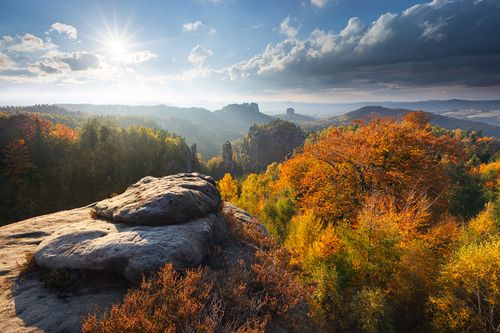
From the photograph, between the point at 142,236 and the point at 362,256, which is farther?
the point at 362,256

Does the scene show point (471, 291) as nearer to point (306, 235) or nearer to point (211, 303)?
point (306, 235)

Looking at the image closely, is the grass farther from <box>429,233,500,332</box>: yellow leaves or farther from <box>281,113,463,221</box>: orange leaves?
<box>281,113,463,221</box>: orange leaves

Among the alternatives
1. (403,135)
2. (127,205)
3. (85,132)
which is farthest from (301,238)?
(85,132)

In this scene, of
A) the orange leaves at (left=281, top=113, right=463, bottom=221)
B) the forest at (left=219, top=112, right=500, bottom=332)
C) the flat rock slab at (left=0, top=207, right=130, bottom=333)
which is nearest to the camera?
the flat rock slab at (left=0, top=207, right=130, bottom=333)

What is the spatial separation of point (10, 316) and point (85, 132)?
87.1m

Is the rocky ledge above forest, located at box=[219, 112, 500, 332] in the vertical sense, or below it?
above

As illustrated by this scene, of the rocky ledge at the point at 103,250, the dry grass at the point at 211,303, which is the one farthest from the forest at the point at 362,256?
the rocky ledge at the point at 103,250

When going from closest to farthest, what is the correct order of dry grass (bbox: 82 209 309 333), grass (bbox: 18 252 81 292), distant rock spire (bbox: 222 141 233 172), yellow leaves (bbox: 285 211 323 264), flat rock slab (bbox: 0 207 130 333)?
1. dry grass (bbox: 82 209 309 333)
2. flat rock slab (bbox: 0 207 130 333)
3. grass (bbox: 18 252 81 292)
4. yellow leaves (bbox: 285 211 323 264)
5. distant rock spire (bbox: 222 141 233 172)

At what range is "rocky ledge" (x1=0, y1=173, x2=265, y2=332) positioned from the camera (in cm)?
830

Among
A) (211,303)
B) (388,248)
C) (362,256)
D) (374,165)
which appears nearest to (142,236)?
(211,303)

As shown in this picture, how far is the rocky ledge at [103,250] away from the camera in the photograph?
8.30 metres

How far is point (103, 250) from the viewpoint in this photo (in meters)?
9.83

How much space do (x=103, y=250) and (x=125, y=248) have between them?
0.93 meters

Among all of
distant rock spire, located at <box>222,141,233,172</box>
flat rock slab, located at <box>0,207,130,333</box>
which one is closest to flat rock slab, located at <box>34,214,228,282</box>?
flat rock slab, located at <box>0,207,130,333</box>
